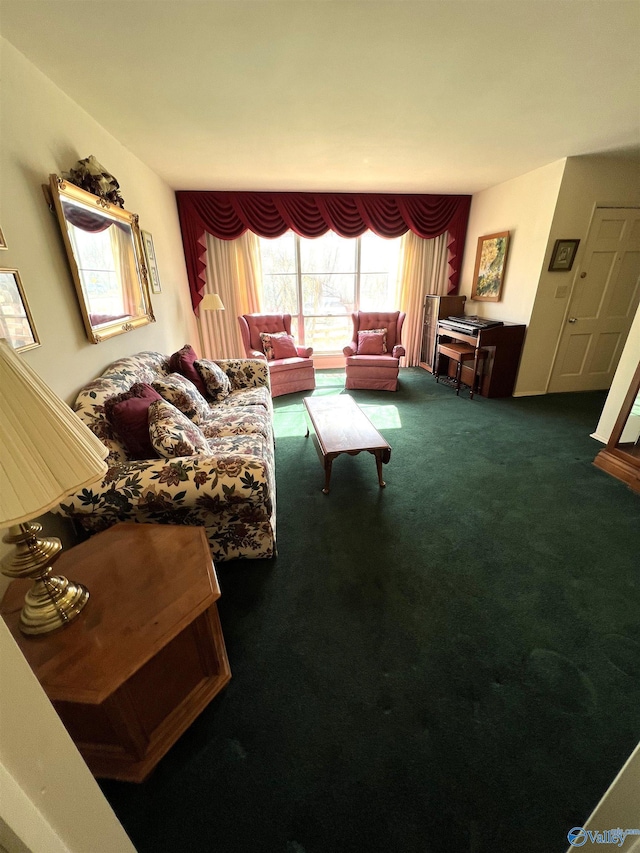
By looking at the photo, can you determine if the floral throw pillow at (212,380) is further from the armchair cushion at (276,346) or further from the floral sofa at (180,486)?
the armchair cushion at (276,346)

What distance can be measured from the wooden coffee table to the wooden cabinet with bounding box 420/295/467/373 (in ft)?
8.40

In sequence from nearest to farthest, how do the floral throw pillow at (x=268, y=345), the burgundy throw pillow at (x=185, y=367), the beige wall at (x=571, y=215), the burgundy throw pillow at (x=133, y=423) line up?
the burgundy throw pillow at (x=133, y=423) < the burgundy throw pillow at (x=185, y=367) < the beige wall at (x=571, y=215) < the floral throw pillow at (x=268, y=345)

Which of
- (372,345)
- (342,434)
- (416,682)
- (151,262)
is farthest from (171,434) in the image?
(372,345)

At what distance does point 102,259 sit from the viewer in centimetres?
213

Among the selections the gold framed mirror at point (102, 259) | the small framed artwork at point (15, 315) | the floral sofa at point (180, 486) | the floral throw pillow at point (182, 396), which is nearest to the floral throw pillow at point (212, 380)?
the floral throw pillow at point (182, 396)

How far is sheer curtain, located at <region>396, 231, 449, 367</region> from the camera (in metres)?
4.86

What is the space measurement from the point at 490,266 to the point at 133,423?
440cm

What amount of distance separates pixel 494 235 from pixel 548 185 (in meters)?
0.75

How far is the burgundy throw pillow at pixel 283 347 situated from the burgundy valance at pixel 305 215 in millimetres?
1221

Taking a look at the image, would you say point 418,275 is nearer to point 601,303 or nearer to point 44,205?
point 601,303

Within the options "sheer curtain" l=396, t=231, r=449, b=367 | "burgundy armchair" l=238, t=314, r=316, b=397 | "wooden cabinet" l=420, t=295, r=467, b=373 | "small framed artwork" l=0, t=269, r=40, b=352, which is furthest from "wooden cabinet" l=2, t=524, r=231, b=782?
"sheer curtain" l=396, t=231, r=449, b=367

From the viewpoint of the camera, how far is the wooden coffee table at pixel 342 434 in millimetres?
2223

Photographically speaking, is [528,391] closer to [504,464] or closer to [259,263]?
[504,464]

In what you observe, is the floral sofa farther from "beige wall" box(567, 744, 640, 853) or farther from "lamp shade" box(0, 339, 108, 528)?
"beige wall" box(567, 744, 640, 853)
